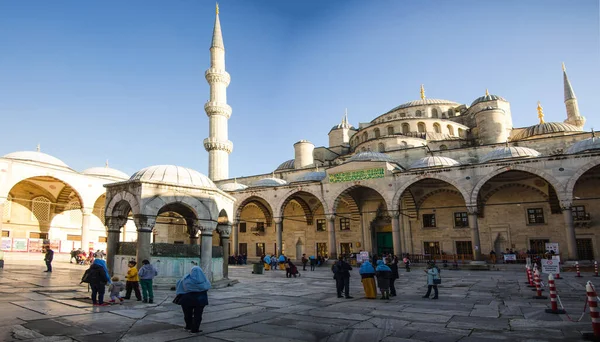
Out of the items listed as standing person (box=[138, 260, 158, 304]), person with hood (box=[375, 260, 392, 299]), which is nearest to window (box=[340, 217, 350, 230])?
person with hood (box=[375, 260, 392, 299])

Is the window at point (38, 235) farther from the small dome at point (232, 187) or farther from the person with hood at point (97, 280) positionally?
the person with hood at point (97, 280)

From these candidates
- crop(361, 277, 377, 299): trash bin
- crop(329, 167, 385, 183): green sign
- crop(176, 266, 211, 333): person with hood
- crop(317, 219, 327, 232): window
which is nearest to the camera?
crop(176, 266, 211, 333): person with hood

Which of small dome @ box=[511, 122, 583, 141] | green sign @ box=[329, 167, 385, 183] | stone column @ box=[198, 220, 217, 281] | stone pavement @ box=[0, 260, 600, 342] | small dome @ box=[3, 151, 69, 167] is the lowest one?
stone pavement @ box=[0, 260, 600, 342]

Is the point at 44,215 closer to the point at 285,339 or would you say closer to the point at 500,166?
the point at 285,339

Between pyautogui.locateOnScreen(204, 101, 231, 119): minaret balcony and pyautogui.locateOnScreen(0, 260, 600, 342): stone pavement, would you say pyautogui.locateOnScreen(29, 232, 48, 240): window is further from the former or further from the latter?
pyautogui.locateOnScreen(0, 260, 600, 342): stone pavement

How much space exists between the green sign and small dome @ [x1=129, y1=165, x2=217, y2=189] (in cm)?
1260

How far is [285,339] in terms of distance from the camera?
4.79 m

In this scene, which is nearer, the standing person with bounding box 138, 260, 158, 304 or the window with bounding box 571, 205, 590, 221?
the standing person with bounding box 138, 260, 158, 304

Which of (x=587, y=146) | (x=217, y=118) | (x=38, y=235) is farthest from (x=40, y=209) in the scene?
(x=587, y=146)

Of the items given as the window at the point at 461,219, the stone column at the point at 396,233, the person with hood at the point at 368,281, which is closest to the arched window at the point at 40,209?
the stone column at the point at 396,233

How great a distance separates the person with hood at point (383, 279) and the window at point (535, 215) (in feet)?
56.0

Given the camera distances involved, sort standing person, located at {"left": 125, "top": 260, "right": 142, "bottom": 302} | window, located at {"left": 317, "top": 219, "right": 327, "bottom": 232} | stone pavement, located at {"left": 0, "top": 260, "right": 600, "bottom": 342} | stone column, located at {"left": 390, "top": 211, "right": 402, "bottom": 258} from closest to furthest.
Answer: stone pavement, located at {"left": 0, "top": 260, "right": 600, "bottom": 342} → standing person, located at {"left": 125, "top": 260, "right": 142, "bottom": 302} → stone column, located at {"left": 390, "top": 211, "right": 402, "bottom": 258} → window, located at {"left": 317, "top": 219, "right": 327, "bottom": 232}

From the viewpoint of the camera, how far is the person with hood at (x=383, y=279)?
8516 mm

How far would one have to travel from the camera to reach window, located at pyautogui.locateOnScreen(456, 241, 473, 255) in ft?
75.2
